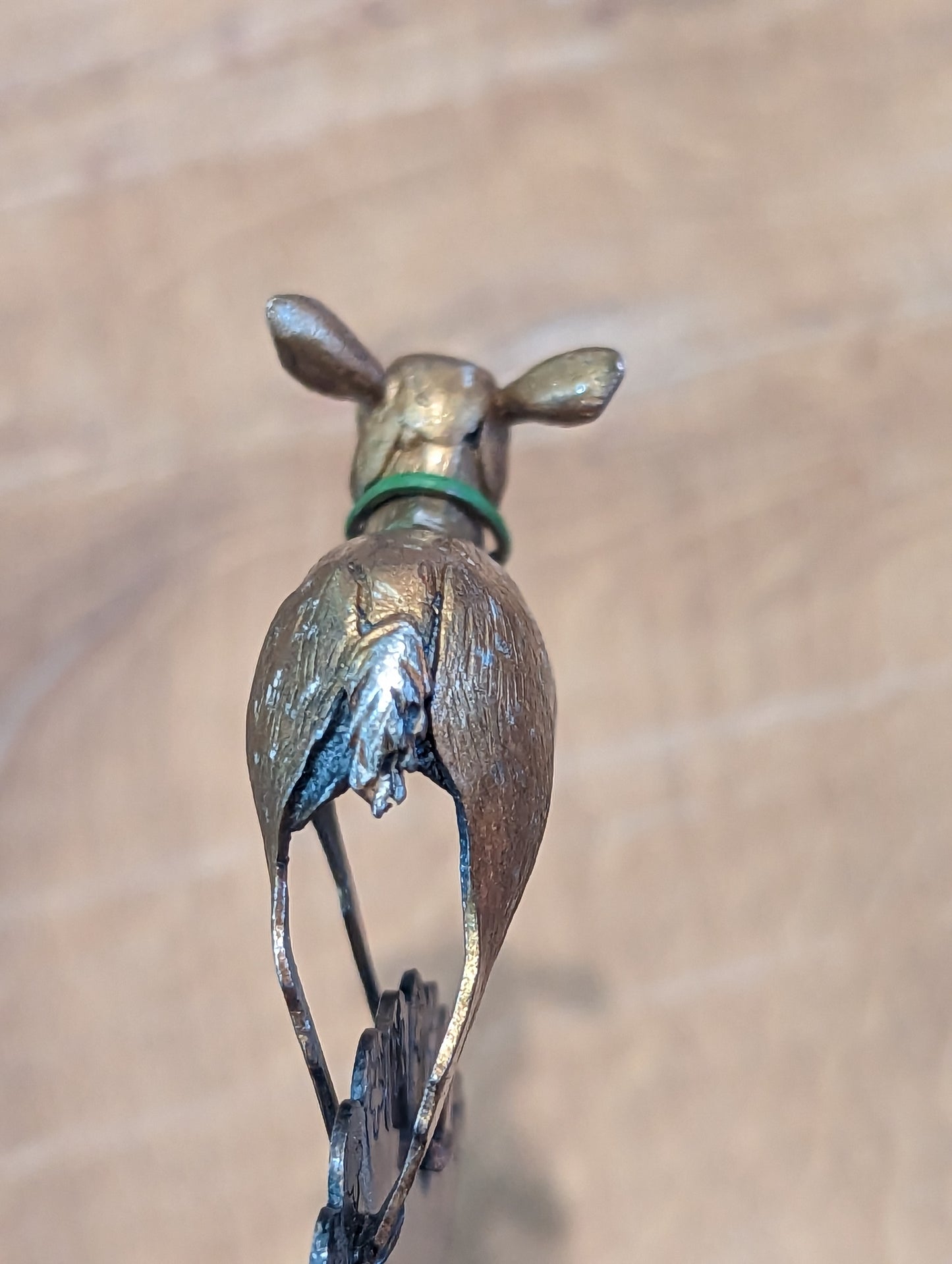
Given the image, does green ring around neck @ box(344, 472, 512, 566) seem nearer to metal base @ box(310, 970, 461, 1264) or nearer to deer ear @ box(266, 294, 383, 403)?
deer ear @ box(266, 294, 383, 403)

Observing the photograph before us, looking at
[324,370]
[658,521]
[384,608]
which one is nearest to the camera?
[384,608]

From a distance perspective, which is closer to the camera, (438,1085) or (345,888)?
(438,1085)

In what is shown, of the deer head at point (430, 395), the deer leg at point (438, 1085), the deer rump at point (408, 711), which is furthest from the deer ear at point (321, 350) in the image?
the deer leg at point (438, 1085)

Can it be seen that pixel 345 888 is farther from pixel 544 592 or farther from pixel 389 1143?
pixel 544 592

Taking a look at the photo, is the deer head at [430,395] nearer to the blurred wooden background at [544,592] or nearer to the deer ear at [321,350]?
the deer ear at [321,350]

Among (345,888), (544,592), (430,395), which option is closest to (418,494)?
(430,395)

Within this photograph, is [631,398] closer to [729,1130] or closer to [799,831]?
[799,831]

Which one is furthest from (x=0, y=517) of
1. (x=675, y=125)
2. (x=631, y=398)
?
(x=675, y=125)

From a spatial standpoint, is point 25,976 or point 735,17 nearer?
point 25,976
